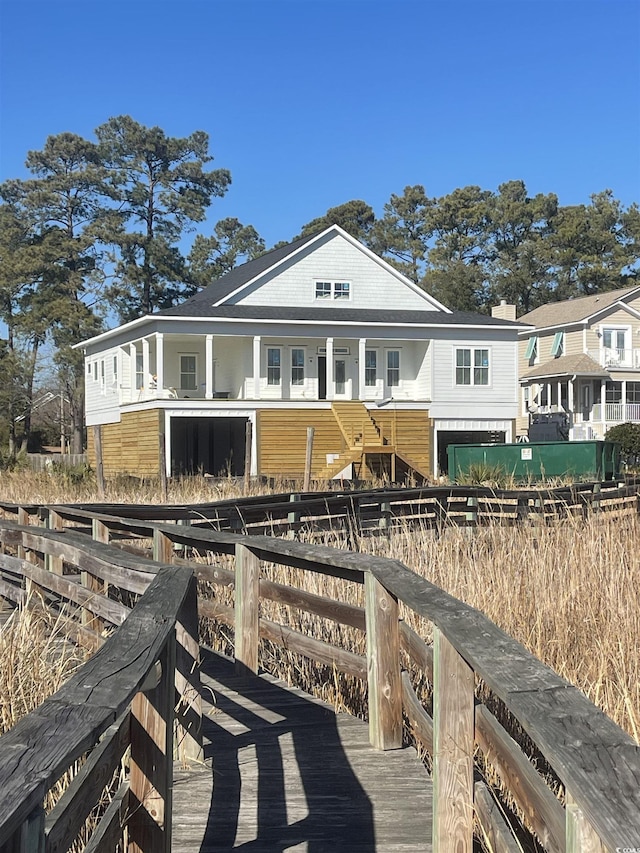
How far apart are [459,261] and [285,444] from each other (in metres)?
40.5

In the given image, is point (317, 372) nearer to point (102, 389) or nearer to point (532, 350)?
point (102, 389)

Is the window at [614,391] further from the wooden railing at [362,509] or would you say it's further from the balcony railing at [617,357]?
the wooden railing at [362,509]

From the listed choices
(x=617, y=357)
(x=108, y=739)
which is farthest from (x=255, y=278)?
(x=108, y=739)

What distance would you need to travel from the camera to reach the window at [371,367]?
34.5 metres

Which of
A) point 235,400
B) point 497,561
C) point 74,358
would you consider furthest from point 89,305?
point 497,561

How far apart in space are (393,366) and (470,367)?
2.58 meters

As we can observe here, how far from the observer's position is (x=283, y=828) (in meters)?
4.05

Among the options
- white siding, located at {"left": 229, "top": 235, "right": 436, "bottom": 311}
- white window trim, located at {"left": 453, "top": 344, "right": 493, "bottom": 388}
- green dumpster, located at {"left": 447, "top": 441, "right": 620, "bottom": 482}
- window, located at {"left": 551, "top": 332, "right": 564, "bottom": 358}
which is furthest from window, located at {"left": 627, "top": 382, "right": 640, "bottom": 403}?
green dumpster, located at {"left": 447, "top": 441, "right": 620, "bottom": 482}

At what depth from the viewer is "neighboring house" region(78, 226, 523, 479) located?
104ft

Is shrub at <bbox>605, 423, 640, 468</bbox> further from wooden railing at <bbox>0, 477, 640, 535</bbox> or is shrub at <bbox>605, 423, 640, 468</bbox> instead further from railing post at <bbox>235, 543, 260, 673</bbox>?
railing post at <bbox>235, 543, 260, 673</bbox>

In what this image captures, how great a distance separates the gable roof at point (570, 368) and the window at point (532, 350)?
1650 millimetres

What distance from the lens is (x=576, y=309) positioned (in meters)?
49.7

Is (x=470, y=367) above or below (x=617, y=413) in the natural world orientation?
above

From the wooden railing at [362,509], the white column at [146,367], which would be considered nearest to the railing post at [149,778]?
the wooden railing at [362,509]
